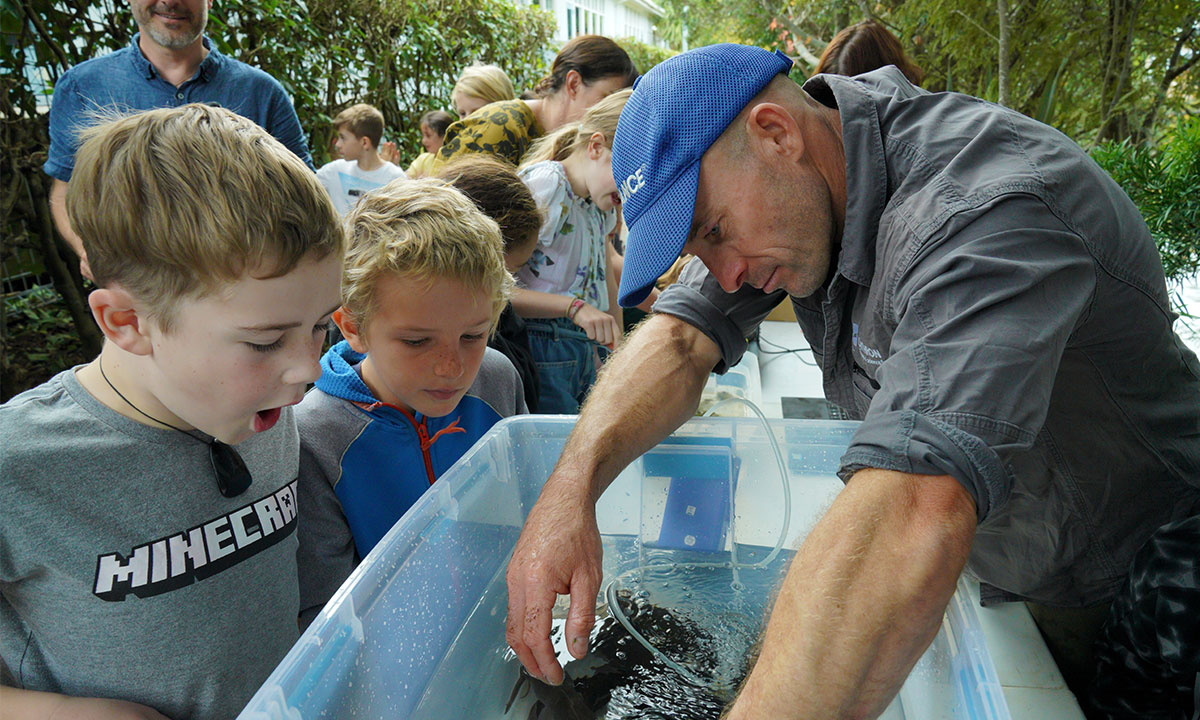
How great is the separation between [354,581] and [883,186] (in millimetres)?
890

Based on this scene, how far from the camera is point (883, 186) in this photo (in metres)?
1.06

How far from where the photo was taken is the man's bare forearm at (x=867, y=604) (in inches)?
27.2

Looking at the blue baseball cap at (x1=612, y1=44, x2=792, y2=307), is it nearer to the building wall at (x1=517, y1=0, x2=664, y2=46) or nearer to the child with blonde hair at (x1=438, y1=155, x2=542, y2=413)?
the child with blonde hair at (x1=438, y1=155, x2=542, y2=413)

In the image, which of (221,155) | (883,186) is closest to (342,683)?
(221,155)

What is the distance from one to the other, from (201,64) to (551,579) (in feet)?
6.96

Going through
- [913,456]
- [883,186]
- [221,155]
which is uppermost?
[221,155]

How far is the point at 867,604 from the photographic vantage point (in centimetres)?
70

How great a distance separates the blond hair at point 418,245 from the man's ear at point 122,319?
16.1 inches

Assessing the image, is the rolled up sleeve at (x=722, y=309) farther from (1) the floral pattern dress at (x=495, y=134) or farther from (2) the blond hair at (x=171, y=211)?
(1) the floral pattern dress at (x=495, y=134)

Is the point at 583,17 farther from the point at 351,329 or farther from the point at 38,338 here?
the point at 351,329

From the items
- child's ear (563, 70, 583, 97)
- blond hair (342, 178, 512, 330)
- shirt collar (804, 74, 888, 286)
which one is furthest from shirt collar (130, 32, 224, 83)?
shirt collar (804, 74, 888, 286)

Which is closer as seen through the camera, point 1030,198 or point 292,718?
point 292,718

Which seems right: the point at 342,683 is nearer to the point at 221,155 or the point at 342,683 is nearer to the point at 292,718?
the point at 292,718

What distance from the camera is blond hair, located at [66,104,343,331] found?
84 cm
